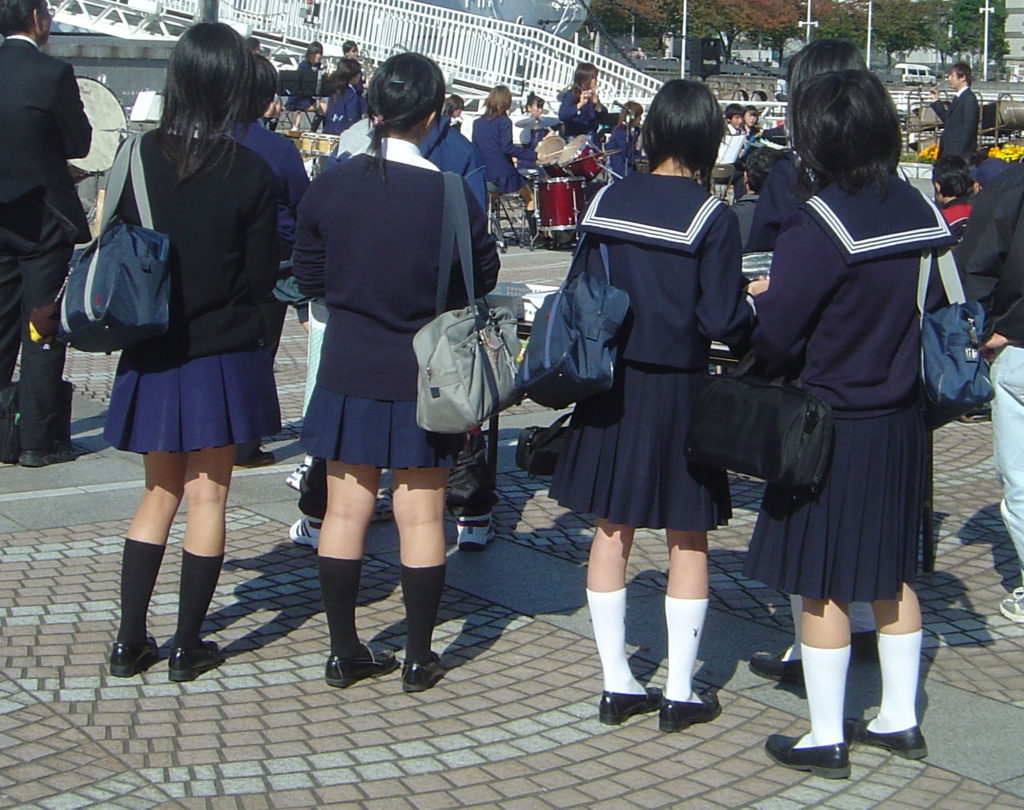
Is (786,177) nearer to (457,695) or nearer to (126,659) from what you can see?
(457,695)

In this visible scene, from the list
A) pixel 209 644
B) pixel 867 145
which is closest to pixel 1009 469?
pixel 867 145

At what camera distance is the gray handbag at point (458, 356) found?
13.7 ft

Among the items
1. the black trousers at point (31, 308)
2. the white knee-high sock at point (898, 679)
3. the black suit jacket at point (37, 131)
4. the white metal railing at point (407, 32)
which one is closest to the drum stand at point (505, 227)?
the black trousers at point (31, 308)

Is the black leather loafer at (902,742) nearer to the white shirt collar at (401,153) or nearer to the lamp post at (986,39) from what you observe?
the white shirt collar at (401,153)

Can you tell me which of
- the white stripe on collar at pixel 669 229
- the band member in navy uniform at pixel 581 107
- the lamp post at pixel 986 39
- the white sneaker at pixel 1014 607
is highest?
the lamp post at pixel 986 39

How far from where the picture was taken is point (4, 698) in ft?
14.6

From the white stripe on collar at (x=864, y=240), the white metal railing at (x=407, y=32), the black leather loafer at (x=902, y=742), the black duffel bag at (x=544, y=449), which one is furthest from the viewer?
the white metal railing at (x=407, y=32)

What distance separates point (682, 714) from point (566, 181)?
13.0 meters

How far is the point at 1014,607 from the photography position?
5445mm

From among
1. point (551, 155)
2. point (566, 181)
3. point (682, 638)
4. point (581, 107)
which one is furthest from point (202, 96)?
point (581, 107)

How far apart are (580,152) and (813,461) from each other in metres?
13.4

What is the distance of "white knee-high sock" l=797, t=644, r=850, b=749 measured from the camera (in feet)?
12.9

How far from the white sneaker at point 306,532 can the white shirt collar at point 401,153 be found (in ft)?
7.05

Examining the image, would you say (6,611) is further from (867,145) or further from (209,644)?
(867,145)
